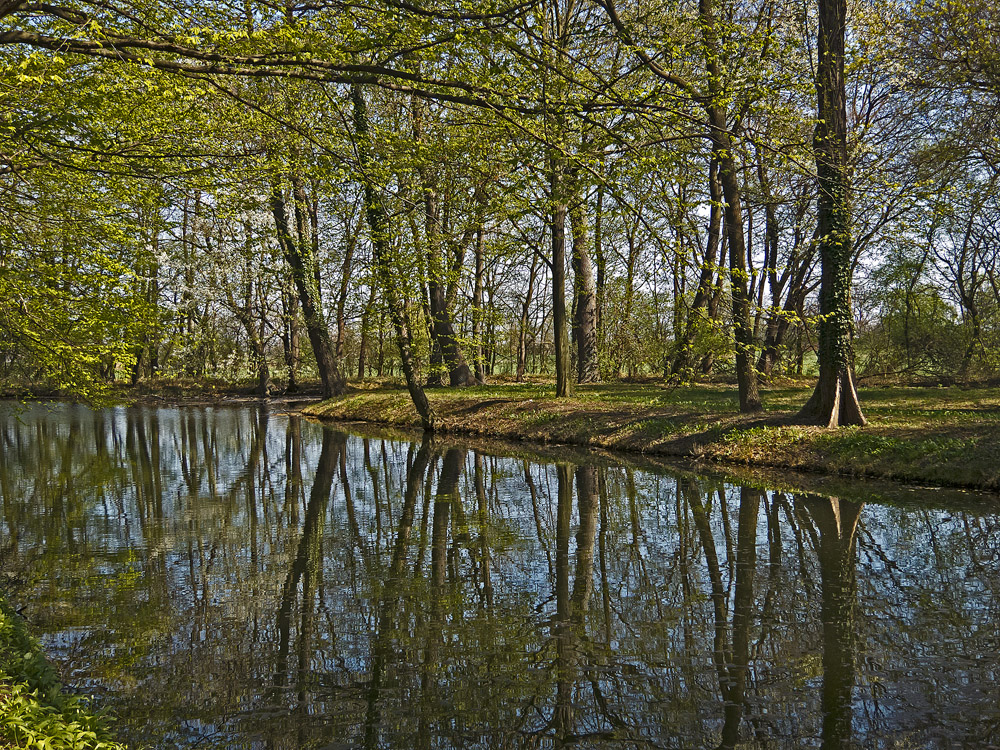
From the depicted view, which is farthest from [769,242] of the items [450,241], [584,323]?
[450,241]

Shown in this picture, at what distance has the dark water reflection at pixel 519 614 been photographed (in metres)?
4.51

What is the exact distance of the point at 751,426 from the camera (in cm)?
1521

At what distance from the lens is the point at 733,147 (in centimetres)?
799

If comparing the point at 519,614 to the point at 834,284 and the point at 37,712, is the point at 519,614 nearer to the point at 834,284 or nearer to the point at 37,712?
the point at 37,712

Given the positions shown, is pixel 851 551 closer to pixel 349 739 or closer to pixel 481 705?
pixel 481 705

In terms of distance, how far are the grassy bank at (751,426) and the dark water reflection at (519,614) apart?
216 cm

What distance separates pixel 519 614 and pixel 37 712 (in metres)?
3.65

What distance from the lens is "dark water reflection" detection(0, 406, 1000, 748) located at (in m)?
4.51

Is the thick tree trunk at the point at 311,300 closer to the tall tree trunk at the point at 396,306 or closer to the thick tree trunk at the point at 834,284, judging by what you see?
the tall tree trunk at the point at 396,306

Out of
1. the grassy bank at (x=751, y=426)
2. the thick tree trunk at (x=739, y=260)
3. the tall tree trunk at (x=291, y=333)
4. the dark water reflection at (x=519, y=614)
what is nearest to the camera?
the dark water reflection at (x=519, y=614)

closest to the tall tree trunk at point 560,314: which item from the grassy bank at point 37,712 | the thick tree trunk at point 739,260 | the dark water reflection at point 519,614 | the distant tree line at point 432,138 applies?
the distant tree line at point 432,138

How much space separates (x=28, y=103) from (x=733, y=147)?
7288 millimetres

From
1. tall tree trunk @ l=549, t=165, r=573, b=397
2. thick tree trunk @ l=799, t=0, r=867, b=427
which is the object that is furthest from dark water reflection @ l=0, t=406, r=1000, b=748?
tall tree trunk @ l=549, t=165, r=573, b=397

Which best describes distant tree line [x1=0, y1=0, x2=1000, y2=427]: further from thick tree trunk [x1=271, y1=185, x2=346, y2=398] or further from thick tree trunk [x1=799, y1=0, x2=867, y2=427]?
thick tree trunk [x1=271, y1=185, x2=346, y2=398]
